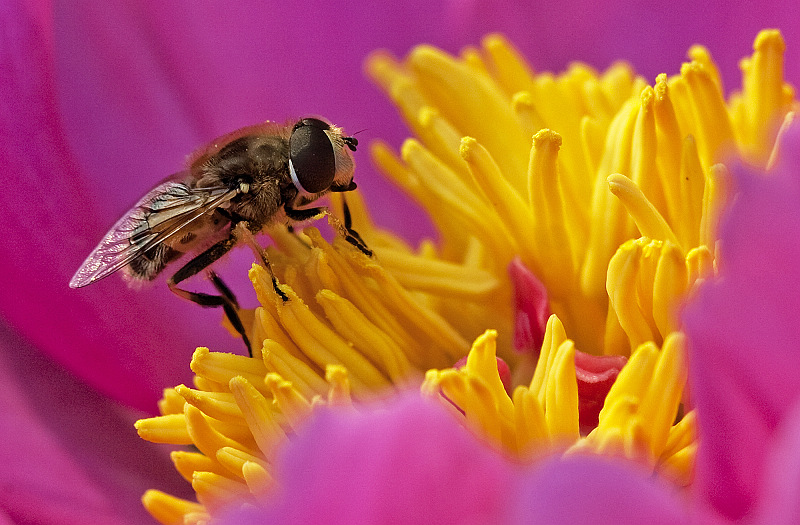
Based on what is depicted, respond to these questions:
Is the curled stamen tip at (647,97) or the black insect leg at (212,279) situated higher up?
the black insect leg at (212,279)

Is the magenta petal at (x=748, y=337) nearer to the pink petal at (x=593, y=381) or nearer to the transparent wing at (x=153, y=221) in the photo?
the pink petal at (x=593, y=381)

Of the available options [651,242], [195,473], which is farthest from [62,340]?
[651,242]

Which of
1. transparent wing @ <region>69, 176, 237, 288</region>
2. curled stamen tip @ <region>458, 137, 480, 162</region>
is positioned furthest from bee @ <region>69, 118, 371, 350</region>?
curled stamen tip @ <region>458, 137, 480, 162</region>

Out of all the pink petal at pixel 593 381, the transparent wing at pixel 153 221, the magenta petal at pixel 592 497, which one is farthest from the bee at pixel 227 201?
the magenta petal at pixel 592 497

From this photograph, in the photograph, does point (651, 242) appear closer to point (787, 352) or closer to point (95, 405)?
point (787, 352)

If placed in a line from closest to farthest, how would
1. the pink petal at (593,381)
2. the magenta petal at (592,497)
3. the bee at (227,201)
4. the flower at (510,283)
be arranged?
1. the magenta petal at (592,497)
2. the flower at (510,283)
3. the pink petal at (593,381)
4. the bee at (227,201)

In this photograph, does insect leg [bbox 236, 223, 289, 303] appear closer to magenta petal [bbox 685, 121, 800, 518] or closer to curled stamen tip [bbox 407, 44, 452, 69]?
curled stamen tip [bbox 407, 44, 452, 69]

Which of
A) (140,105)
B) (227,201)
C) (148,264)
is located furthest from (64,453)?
(140,105)
